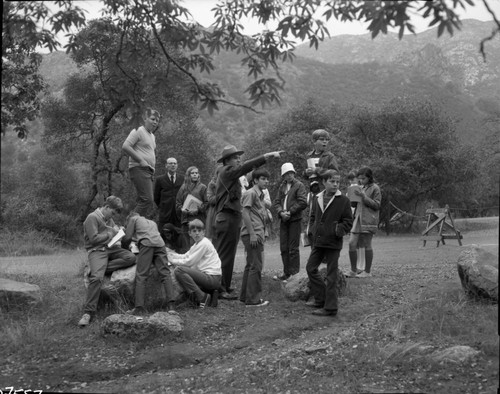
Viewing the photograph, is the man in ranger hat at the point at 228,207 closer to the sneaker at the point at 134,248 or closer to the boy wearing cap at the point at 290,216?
the boy wearing cap at the point at 290,216

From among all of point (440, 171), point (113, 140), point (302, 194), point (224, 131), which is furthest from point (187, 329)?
point (224, 131)

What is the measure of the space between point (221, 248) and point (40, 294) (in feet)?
8.72

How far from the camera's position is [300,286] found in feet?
28.2

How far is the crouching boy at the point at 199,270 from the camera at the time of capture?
7.96 metres

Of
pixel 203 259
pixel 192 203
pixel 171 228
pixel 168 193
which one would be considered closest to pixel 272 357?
pixel 203 259

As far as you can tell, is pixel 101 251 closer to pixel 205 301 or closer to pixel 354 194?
pixel 205 301

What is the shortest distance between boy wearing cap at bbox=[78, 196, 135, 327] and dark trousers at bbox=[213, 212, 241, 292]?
1.31 m

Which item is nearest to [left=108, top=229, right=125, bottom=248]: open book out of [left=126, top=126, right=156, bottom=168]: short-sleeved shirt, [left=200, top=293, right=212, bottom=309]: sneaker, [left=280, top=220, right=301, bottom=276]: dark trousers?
[left=126, top=126, right=156, bottom=168]: short-sleeved shirt

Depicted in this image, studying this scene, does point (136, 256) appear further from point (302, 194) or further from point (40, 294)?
point (302, 194)

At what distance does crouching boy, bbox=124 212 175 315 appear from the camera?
7664mm

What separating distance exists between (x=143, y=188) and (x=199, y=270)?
1526 mm

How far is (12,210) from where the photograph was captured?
26.7 m

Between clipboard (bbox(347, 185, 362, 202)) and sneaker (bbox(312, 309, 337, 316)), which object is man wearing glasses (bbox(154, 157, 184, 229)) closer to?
clipboard (bbox(347, 185, 362, 202))

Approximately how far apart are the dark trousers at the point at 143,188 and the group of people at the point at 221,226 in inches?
0.6
